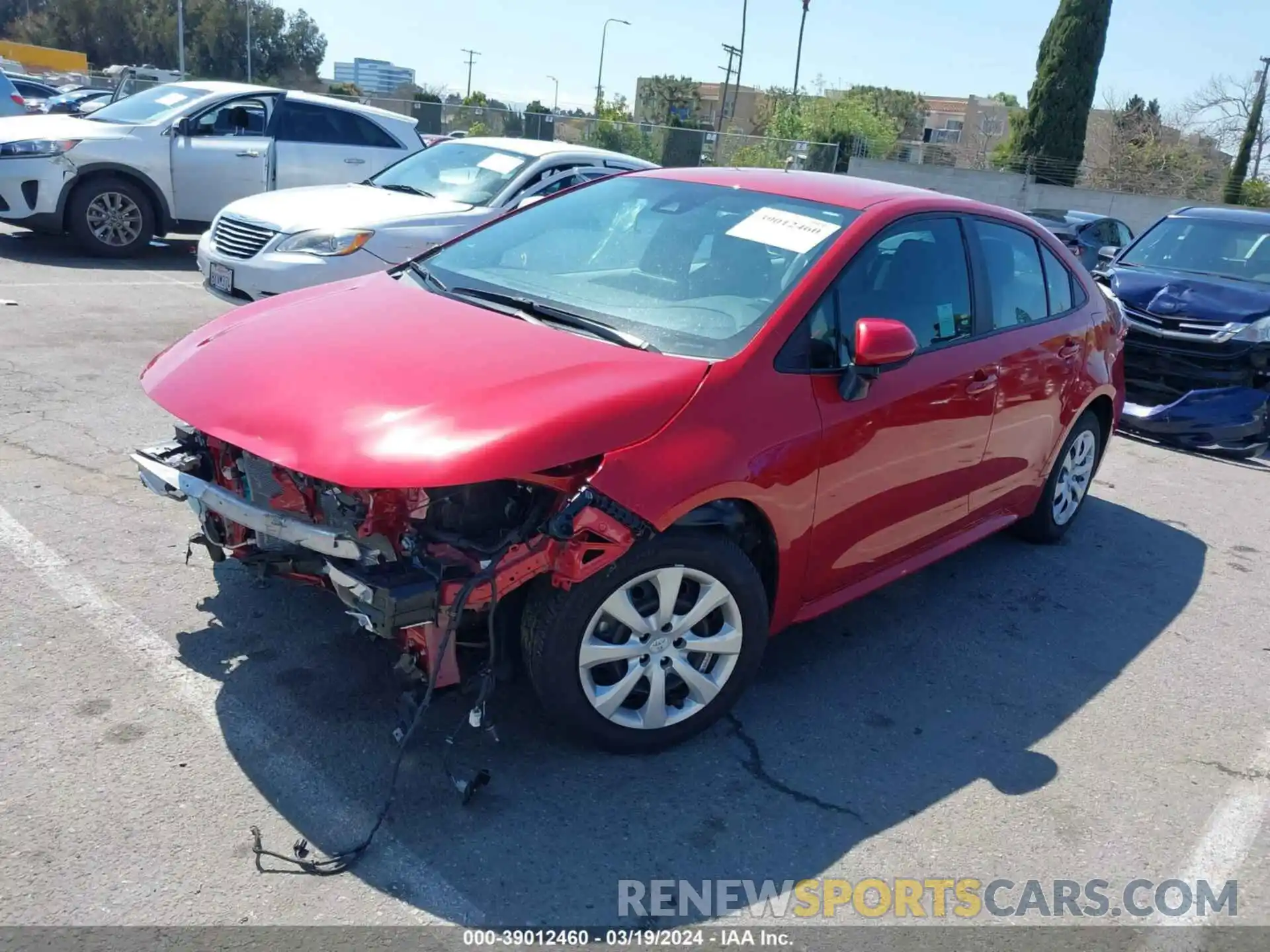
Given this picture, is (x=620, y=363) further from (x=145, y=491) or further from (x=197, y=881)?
(x=145, y=491)

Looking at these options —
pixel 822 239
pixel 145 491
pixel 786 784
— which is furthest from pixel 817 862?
pixel 145 491

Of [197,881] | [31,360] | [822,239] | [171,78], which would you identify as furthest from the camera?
Result: [171,78]

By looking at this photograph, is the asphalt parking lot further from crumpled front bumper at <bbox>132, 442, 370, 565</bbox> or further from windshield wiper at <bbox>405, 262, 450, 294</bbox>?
windshield wiper at <bbox>405, 262, 450, 294</bbox>

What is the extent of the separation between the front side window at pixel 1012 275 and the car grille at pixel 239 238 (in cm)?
517

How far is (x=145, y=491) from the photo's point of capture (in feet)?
16.2

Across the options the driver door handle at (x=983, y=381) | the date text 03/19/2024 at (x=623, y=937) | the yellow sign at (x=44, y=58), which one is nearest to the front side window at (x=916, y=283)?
the driver door handle at (x=983, y=381)

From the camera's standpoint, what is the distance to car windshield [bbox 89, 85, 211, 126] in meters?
10.8

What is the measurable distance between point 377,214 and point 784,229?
4.94 meters

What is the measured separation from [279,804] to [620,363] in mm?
1626

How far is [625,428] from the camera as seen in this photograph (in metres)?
3.10

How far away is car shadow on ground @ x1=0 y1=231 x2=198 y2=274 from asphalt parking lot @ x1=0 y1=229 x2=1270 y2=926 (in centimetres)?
599

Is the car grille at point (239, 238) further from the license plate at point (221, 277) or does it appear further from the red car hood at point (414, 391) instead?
the red car hood at point (414, 391)

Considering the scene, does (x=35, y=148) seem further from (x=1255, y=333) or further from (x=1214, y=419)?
(x=1255, y=333)

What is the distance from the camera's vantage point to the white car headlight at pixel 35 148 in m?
9.98
